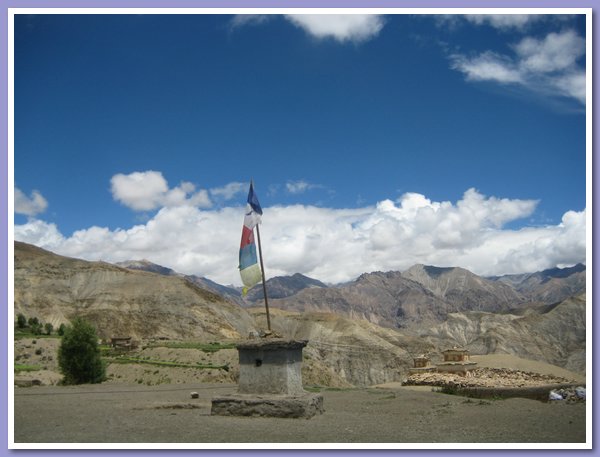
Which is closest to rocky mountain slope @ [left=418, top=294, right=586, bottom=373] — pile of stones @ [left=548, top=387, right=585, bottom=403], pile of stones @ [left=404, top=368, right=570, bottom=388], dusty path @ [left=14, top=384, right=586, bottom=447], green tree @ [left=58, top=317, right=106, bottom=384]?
pile of stones @ [left=404, top=368, right=570, bottom=388]

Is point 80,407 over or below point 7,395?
below

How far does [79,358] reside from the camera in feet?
107

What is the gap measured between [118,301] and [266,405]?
86.9m

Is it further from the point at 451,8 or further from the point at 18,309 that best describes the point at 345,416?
the point at 18,309

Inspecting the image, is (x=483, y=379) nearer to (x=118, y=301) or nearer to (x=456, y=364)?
(x=456, y=364)

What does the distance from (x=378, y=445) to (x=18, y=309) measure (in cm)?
8026

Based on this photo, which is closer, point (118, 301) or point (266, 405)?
point (266, 405)

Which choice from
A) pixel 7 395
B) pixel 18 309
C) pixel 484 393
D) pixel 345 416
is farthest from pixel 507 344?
pixel 7 395

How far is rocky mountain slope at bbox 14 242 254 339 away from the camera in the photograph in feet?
293

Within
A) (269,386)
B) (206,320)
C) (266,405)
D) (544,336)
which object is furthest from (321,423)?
(544,336)

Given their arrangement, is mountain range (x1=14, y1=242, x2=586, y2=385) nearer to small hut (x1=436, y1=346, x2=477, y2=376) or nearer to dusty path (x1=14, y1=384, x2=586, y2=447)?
small hut (x1=436, y1=346, x2=477, y2=376)

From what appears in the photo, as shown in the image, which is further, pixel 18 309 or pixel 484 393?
pixel 18 309

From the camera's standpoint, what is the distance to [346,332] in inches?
4237

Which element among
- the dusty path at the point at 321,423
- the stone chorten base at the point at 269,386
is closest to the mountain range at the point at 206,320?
the dusty path at the point at 321,423
